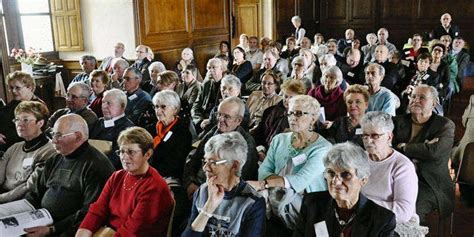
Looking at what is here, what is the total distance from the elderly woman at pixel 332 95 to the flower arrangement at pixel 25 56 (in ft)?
16.4

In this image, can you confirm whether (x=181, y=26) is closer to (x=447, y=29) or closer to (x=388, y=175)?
(x=447, y=29)

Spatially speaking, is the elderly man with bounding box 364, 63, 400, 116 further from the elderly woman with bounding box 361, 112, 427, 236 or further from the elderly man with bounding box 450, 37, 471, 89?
the elderly man with bounding box 450, 37, 471, 89

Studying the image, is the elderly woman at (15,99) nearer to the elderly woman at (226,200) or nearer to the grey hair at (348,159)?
the elderly woman at (226,200)

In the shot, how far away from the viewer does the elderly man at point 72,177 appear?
2711 millimetres

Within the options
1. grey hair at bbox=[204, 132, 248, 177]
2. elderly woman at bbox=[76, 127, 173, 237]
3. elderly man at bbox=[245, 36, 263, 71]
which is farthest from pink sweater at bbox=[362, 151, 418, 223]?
elderly man at bbox=[245, 36, 263, 71]

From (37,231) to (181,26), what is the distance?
6747 mm

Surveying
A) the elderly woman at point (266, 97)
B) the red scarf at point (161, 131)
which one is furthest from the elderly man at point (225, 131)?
the elderly woman at point (266, 97)

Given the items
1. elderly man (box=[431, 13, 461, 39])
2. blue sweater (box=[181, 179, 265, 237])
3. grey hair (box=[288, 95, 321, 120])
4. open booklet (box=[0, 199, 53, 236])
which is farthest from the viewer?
elderly man (box=[431, 13, 461, 39])

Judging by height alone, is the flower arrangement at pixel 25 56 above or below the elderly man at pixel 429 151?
above

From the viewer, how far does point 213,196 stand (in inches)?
84.9

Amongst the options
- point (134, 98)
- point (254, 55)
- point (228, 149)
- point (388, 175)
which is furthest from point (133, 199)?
point (254, 55)

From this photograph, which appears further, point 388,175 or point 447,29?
point 447,29

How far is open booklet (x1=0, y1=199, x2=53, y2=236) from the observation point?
250 centimetres

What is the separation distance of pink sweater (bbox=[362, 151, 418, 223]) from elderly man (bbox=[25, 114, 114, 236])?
1563 mm
